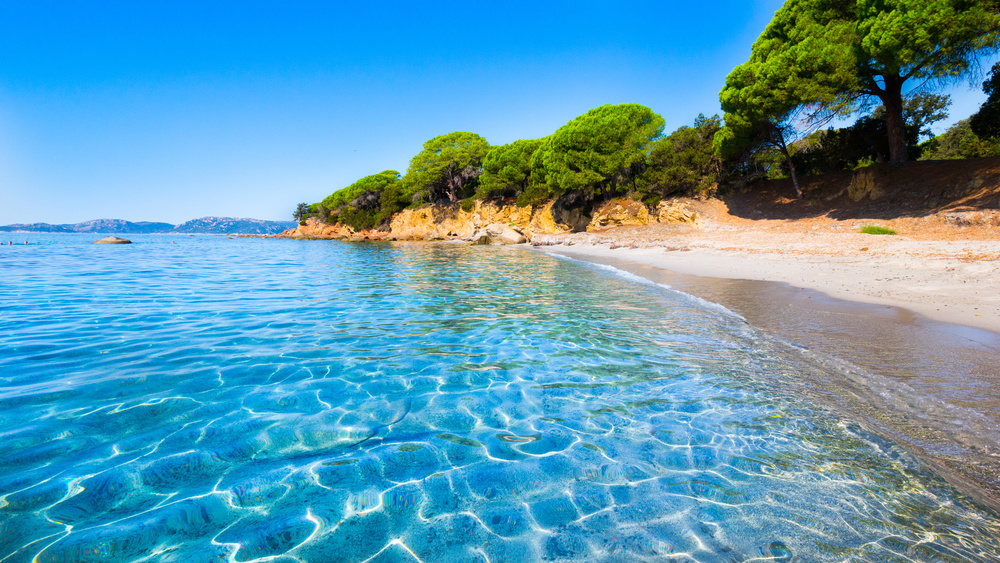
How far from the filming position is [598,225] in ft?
106

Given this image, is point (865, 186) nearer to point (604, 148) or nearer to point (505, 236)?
point (604, 148)

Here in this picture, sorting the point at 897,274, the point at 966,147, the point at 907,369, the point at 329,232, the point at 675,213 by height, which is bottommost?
the point at 907,369

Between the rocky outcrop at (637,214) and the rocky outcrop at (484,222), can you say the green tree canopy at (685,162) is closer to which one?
the rocky outcrop at (637,214)

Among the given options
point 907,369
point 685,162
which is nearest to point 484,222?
point 685,162

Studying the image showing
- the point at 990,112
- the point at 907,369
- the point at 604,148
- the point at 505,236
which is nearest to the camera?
the point at 907,369

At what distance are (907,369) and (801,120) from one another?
2224 cm

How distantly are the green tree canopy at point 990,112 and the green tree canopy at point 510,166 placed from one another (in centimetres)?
2935

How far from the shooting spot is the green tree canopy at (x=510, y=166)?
41125 mm

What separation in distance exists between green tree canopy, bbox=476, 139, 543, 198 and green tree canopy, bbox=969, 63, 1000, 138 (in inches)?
1156

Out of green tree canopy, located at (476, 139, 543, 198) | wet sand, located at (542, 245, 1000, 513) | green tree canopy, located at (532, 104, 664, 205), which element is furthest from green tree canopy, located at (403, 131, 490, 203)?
wet sand, located at (542, 245, 1000, 513)

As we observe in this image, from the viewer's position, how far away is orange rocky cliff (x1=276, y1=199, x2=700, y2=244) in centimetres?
2958

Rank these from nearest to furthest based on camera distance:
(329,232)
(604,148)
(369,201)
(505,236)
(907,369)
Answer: (907,369) < (604,148) < (505,236) < (369,201) < (329,232)

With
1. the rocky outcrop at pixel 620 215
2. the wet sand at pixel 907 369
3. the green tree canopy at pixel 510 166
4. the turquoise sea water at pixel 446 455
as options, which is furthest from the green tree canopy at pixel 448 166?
the turquoise sea water at pixel 446 455

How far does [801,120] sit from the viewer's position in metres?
20.7
